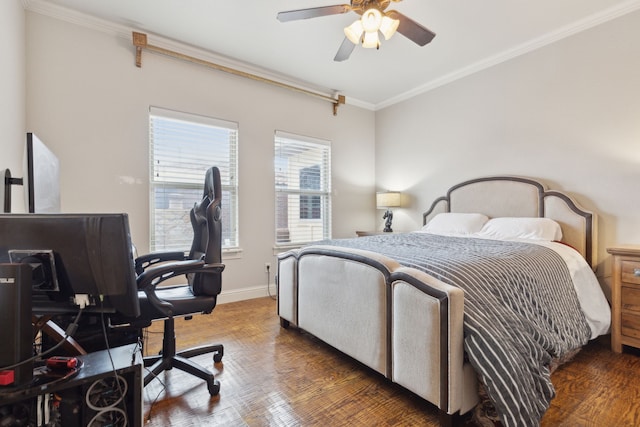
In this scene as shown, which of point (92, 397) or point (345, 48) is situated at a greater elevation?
point (345, 48)

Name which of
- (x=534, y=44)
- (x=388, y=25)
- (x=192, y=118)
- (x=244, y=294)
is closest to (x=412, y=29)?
(x=388, y=25)

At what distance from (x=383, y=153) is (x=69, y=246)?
4223 millimetres

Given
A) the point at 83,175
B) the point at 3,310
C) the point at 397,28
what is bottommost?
the point at 3,310

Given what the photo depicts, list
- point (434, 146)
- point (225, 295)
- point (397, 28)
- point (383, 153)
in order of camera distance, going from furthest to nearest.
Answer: point (383, 153)
point (434, 146)
point (225, 295)
point (397, 28)

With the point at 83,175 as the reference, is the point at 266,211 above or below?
below

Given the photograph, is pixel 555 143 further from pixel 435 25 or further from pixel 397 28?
pixel 397 28

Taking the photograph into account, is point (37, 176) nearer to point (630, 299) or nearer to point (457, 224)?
point (457, 224)

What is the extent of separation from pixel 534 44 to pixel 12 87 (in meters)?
4.39

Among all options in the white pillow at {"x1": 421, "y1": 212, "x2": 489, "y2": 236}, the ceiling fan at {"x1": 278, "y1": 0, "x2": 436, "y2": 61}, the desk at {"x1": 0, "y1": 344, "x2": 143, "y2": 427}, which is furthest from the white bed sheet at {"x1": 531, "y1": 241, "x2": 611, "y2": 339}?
the desk at {"x1": 0, "y1": 344, "x2": 143, "y2": 427}

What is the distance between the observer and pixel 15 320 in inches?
32.6

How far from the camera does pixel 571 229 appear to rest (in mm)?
2674

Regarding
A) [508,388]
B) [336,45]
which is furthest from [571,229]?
[336,45]

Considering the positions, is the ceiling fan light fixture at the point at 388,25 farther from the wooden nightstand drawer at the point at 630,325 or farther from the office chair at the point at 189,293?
the wooden nightstand drawer at the point at 630,325

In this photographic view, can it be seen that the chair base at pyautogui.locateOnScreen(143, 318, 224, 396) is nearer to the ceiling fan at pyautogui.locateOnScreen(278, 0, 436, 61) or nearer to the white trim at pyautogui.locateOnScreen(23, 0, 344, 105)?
the ceiling fan at pyautogui.locateOnScreen(278, 0, 436, 61)
